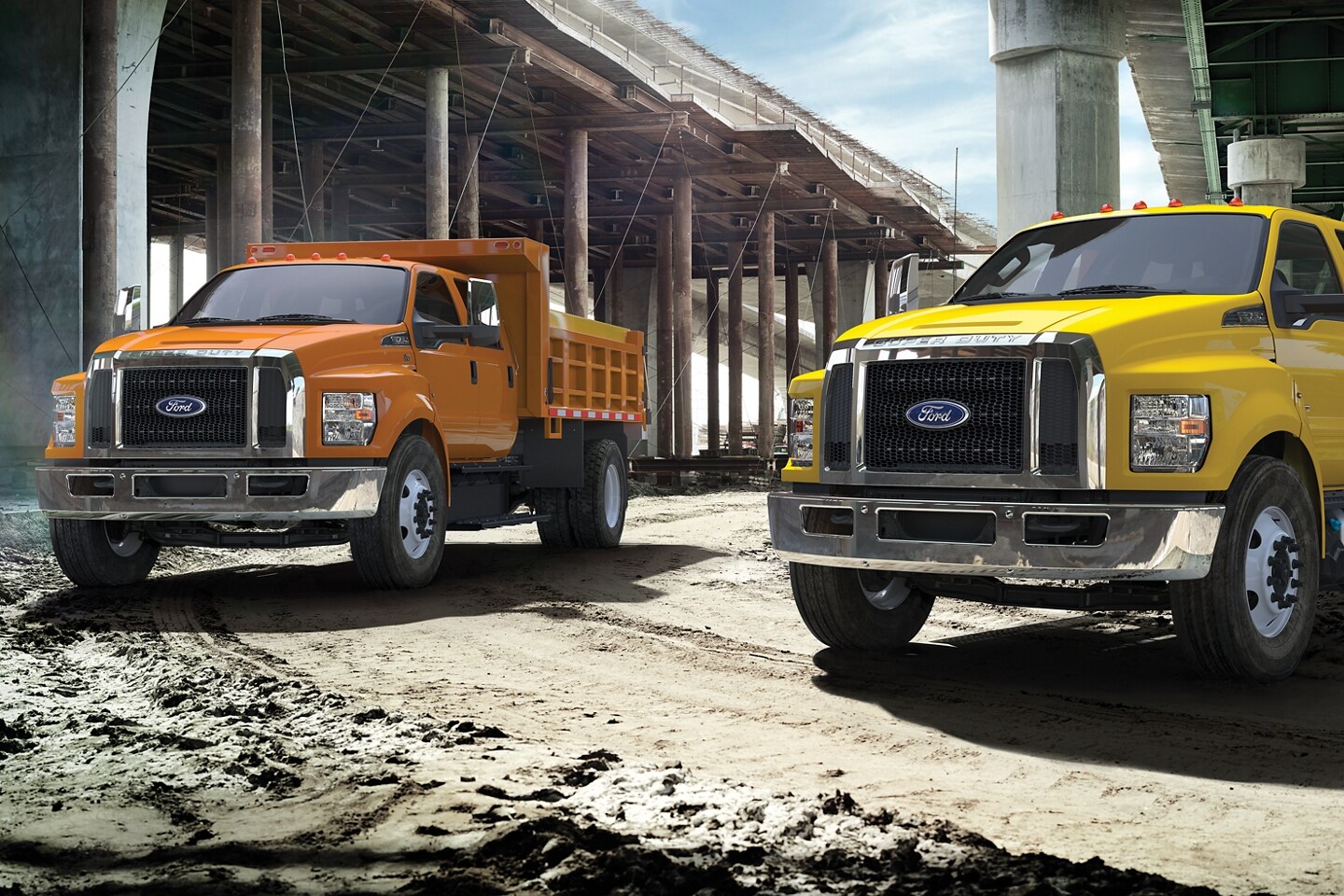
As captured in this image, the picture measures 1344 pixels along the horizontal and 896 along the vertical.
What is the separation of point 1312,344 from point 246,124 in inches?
643

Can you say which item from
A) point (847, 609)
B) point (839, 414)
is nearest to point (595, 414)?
point (847, 609)

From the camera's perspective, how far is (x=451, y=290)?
1222 centimetres

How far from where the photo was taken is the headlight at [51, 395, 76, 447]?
10.7 metres

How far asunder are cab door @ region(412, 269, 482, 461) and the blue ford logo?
5.23ft

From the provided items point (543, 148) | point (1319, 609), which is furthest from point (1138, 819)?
point (543, 148)

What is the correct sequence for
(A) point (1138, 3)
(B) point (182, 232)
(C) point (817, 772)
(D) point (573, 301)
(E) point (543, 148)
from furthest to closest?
(B) point (182, 232) → (E) point (543, 148) → (D) point (573, 301) → (A) point (1138, 3) → (C) point (817, 772)

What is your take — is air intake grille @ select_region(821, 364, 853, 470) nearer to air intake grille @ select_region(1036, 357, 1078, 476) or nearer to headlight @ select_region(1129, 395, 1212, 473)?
air intake grille @ select_region(1036, 357, 1078, 476)

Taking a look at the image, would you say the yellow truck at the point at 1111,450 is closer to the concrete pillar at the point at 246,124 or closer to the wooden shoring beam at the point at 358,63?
the concrete pillar at the point at 246,124

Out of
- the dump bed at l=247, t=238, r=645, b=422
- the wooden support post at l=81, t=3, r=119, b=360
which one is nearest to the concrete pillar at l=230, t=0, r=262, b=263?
the wooden support post at l=81, t=3, r=119, b=360

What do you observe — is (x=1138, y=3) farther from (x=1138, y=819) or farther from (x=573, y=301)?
(x=1138, y=819)

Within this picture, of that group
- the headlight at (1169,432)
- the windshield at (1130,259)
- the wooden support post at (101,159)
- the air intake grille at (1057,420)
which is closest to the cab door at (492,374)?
the windshield at (1130,259)

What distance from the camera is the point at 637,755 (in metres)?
5.80

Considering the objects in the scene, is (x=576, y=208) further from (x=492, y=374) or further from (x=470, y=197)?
(x=492, y=374)

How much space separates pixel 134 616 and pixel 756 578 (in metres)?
4.69
